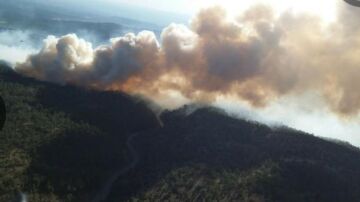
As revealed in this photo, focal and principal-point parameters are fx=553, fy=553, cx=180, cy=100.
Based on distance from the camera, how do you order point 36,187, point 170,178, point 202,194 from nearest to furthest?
point 36,187, point 202,194, point 170,178

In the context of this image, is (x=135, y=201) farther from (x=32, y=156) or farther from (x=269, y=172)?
(x=269, y=172)

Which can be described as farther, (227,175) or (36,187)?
(227,175)

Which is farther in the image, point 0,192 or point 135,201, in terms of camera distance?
point 135,201

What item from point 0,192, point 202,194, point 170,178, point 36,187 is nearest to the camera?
point 0,192

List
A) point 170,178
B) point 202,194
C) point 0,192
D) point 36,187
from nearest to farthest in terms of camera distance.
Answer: point 0,192, point 36,187, point 202,194, point 170,178

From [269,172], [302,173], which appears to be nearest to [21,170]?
[269,172]

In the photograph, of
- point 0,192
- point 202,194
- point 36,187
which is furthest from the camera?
point 202,194

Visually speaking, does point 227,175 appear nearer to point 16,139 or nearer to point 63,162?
point 63,162

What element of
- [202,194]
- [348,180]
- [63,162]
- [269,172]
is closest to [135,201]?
[202,194]

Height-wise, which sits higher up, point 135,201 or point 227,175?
point 227,175
